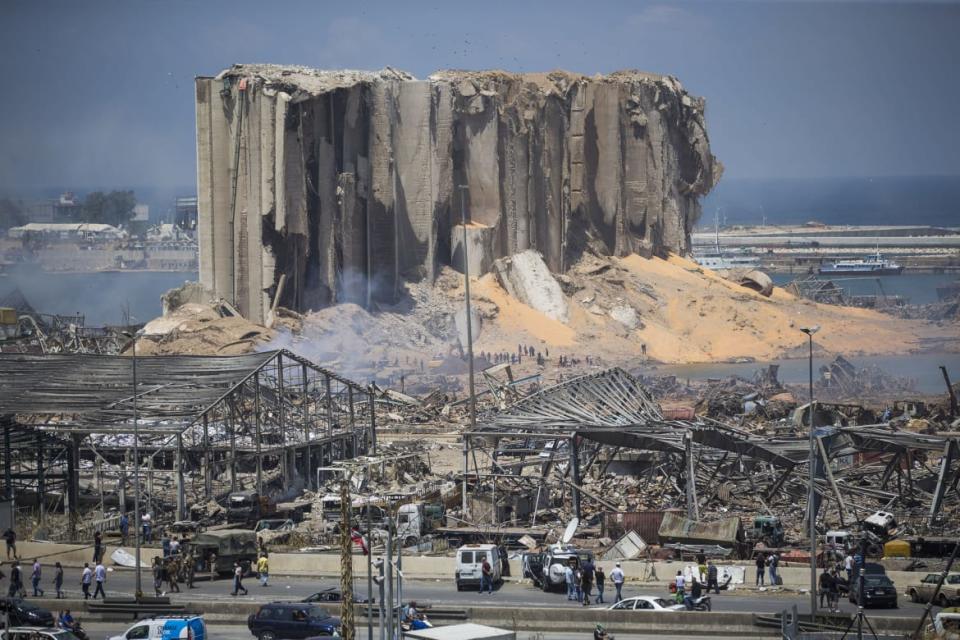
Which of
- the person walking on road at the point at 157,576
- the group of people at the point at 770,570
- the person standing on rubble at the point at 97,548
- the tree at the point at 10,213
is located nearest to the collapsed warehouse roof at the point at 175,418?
the person standing on rubble at the point at 97,548

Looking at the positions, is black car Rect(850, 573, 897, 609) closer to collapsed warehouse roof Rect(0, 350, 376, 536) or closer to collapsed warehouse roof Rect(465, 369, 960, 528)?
collapsed warehouse roof Rect(465, 369, 960, 528)

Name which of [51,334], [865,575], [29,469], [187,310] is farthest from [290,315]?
[865,575]

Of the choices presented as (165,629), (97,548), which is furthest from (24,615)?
(97,548)

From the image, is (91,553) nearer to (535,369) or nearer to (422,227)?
(535,369)

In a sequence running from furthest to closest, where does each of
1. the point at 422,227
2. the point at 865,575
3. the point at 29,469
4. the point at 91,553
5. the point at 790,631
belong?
the point at 422,227
the point at 29,469
the point at 91,553
the point at 865,575
the point at 790,631

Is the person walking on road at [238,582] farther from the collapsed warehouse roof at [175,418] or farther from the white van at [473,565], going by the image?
the collapsed warehouse roof at [175,418]
